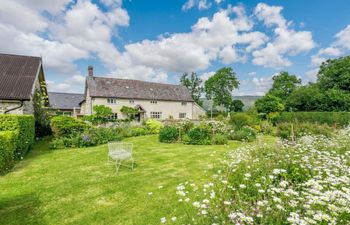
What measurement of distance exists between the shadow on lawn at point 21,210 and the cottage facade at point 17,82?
9.39 metres

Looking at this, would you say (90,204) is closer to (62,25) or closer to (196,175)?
(196,175)

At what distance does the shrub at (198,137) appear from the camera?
37.1ft

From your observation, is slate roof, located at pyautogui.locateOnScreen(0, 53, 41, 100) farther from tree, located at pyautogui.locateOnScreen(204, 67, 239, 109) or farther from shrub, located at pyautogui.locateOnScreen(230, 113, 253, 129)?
tree, located at pyautogui.locateOnScreen(204, 67, 239, 109)

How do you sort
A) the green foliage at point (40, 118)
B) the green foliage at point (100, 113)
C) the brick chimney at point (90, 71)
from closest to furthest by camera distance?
the green foliage at point (40, 118)
the green foliage at point (100, 113)
the brick chimney at point (90, 71)

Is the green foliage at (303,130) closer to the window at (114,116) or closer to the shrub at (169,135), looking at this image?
the shrub at (169,135)

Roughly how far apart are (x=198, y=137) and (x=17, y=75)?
12.7m

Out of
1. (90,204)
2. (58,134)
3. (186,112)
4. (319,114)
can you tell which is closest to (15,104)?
(58,134)

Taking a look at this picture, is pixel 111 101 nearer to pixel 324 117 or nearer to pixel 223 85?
pixel 324 117

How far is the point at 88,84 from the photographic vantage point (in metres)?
26.3

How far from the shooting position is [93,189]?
15.9 ft

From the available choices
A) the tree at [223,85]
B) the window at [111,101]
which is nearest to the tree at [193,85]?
the tree at [223,85]

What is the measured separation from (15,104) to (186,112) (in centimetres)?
2567

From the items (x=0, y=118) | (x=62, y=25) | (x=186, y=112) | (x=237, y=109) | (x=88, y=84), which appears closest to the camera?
(x=0, y=118)

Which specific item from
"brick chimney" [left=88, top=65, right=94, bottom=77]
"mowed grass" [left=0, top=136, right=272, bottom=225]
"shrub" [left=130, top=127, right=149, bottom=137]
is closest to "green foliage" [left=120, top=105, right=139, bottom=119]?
"brick chimney" [left=88, top=65, right=94, bottom=77]
